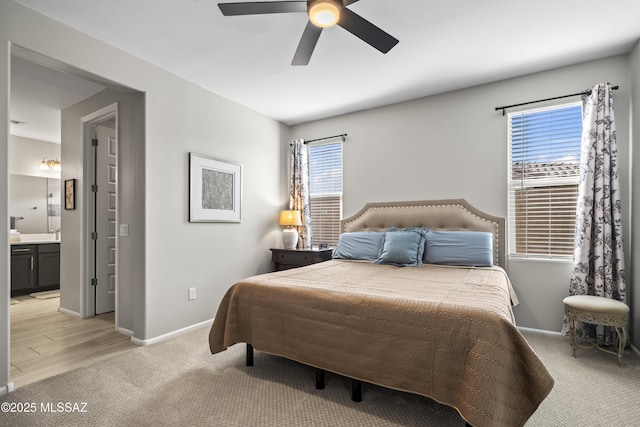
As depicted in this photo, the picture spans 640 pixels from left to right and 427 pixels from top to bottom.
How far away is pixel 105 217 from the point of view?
4.05 metres

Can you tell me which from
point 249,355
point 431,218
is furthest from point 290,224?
point 249,355

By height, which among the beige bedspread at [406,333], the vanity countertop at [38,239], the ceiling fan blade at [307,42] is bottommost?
the beige bedspread at [406,333]

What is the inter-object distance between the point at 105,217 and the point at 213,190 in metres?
1.55

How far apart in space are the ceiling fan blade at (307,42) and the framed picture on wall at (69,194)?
11.2 feet

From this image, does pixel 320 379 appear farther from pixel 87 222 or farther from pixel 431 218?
pixel 87 222

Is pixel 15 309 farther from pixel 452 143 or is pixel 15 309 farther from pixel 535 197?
pixel 535 197

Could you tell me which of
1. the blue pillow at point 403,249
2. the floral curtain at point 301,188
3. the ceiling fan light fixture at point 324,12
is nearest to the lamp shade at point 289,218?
the floral curtain at point 301,188

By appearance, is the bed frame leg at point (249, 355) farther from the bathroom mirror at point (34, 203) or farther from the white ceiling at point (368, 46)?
the bathroom mirror at point (34, 203)

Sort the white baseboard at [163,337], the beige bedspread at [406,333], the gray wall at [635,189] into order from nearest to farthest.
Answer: the beige bedspread at [406,333], the gray wall at [635,189], the white baseboard at [163,337]

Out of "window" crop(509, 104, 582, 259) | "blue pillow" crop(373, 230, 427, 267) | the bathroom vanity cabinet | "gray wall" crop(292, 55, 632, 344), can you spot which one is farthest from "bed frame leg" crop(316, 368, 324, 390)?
the bathroom vanity cabinet

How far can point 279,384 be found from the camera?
224 centimetres

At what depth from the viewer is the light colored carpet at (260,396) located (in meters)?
1.83

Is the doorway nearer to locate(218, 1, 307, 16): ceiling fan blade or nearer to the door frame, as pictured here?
the door frame

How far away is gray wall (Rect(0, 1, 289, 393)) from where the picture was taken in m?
2.27
